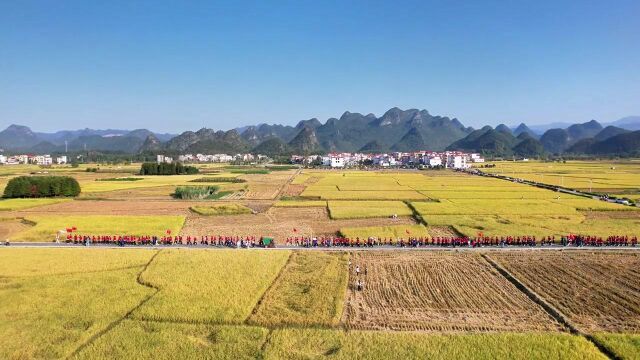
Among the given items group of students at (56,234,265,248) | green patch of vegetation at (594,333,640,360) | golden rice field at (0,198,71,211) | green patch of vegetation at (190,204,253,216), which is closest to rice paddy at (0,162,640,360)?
green patch of vegetation at (594,333,640,360)

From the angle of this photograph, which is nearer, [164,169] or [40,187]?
[40,187]

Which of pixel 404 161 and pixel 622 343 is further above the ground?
pixel 404 161

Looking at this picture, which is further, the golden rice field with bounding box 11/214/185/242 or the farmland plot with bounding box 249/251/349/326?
the golden rice field with bounding box 11/214/185/242

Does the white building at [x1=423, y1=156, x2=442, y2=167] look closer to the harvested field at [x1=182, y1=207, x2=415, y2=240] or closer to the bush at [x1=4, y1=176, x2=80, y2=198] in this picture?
the harvested field at [x1=182, y1=207, x2=415, y2=240]

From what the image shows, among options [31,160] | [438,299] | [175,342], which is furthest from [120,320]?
[31,160]

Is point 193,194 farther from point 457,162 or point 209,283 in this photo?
point 457,162

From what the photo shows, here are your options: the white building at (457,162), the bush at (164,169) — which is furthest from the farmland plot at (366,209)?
the white building at (457,162)

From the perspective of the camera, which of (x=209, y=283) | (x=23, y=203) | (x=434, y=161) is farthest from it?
(x=434, y=161)
